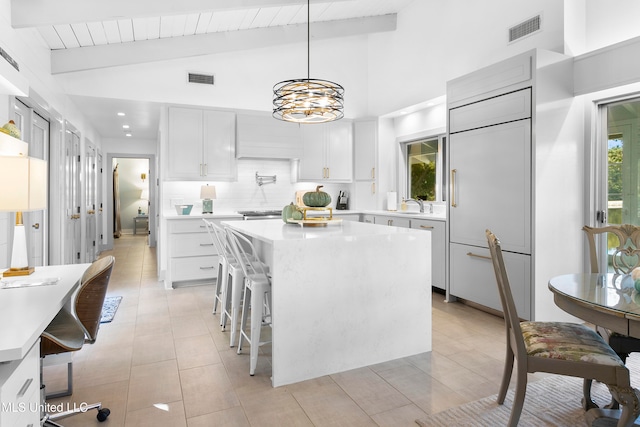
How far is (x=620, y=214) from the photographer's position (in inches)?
136

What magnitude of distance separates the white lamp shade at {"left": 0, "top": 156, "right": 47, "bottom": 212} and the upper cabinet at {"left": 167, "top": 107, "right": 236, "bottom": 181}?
342cm

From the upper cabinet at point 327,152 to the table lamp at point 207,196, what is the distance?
54.5 inches

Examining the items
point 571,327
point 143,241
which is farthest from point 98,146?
point 571,327

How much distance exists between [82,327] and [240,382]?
1.00 m

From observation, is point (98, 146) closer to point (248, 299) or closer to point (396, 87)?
point (396, 87)

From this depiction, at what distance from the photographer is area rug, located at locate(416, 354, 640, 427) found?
200cm

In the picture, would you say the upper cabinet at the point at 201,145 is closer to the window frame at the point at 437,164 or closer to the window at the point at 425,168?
the window frame at the point at 437,164

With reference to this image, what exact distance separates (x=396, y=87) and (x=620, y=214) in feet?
10.7

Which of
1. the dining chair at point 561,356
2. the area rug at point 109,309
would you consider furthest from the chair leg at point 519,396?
the area rug at point 109,309

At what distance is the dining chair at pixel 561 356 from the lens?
1.66 m

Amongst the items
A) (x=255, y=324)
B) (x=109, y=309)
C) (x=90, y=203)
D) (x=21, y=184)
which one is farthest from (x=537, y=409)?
(x=90, y=203)

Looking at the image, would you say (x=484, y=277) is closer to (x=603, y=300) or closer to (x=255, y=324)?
(x=603, y=300)

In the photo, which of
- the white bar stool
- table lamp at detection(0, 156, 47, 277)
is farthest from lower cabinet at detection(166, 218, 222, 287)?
table lamp at detection(0, 156, 47, 277)

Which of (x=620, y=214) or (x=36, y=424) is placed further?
(x=620, y=214)
